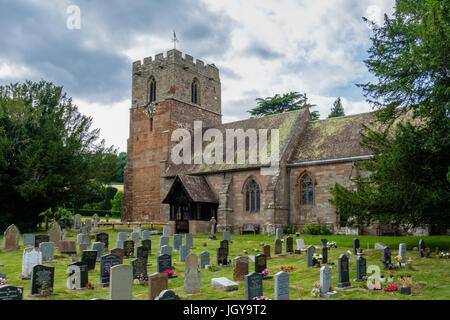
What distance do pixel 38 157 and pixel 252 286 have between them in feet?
77.6

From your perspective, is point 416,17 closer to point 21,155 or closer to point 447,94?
point 447,94

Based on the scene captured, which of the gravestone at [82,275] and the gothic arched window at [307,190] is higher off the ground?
the gothic arched window at [307,190]

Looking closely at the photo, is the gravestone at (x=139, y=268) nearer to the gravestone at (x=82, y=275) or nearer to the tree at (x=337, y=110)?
the gravestone at (x=82, y=275)

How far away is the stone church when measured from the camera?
96.0ft

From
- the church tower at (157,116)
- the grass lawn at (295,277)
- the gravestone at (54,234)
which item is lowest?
the grass lawn at (295,277)

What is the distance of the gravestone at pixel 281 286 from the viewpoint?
33.6 ft

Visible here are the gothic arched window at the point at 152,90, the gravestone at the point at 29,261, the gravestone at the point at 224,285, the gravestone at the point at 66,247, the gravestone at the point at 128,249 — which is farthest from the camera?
the gothic arched window at the point at 152,90

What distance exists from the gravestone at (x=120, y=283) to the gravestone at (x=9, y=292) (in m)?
2.01

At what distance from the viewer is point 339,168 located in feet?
93.0

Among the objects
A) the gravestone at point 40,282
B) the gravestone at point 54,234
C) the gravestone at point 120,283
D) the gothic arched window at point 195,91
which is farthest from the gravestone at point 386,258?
the gothic arched window at point 195,91

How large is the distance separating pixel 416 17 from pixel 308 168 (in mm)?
15273

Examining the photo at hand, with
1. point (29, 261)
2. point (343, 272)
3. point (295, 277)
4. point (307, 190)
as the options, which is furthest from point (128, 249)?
point (307, 190)

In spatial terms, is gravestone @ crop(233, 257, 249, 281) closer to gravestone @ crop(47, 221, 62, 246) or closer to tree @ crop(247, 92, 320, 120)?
gravestone @ crop(47, 221, 62, 246)

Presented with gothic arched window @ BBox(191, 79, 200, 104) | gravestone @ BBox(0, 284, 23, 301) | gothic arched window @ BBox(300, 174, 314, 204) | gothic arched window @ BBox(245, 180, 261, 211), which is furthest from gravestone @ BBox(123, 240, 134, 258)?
gothic arched window @ BBox(191, 79, 200, 104)
